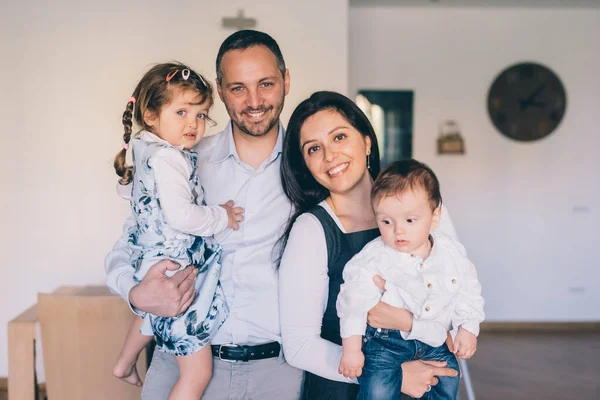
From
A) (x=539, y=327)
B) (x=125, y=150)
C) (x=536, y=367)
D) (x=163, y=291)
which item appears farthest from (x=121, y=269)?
(x=539, y=327)

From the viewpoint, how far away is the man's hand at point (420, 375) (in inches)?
52.5

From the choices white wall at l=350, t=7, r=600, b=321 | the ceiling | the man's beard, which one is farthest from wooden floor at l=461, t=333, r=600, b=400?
the ceiling

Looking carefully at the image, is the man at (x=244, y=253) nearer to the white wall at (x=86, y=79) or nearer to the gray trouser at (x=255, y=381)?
the gray trouser at (x=255, y=381)

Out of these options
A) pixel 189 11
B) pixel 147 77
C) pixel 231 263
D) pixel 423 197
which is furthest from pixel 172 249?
pixel 189 11

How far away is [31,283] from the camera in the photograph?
3895mm

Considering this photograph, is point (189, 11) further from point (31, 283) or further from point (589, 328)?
point (589, 328)

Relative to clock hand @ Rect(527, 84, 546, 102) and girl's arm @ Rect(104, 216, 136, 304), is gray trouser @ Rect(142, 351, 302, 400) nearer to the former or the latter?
girl's arm @ Rect(104, 216, 136, 304)

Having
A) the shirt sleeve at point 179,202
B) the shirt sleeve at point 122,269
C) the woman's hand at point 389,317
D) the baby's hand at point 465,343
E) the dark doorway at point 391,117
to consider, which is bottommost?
the baby's hand at point 465,343

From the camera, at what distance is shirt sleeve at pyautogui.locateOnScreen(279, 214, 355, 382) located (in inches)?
55.0

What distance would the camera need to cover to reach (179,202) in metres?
1.49

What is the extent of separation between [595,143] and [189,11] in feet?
13.5

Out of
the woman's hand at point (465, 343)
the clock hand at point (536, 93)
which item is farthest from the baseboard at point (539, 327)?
the woman's hand at point (465, 343)

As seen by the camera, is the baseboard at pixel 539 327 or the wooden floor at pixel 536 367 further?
the baseboard at pixel 539 327

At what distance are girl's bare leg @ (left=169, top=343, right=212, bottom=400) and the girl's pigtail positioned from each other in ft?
2.11
